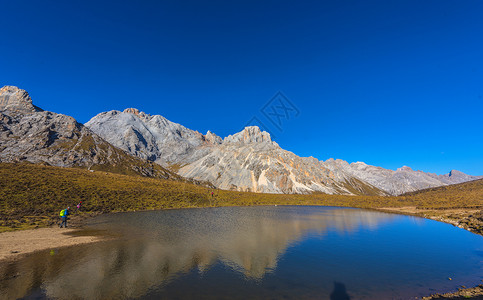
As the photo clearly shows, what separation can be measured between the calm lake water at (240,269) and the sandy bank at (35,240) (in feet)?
7.45

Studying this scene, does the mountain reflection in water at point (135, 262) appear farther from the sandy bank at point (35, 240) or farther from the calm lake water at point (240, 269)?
the sandy bank at point (35, 240)

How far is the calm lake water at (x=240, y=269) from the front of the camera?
17047 millimetres

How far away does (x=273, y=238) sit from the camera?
36.7m

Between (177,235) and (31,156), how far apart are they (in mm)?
218226

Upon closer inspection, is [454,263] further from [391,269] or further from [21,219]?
[21,219]

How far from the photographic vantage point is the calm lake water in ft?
55.9

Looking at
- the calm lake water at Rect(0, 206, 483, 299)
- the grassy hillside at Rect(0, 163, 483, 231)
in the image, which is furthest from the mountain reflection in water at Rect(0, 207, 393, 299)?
the grassy hillside at Rect(0, 163, 483, 231)

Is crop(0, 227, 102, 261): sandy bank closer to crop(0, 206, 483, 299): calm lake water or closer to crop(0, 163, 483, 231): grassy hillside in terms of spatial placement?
crop(0, 206, 483, 299): calm lake water

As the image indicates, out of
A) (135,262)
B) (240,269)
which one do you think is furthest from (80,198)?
(240,269)

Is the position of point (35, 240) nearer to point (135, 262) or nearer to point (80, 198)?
point (135, 262)

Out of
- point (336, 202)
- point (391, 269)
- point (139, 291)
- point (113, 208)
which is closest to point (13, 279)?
point (139, 291)

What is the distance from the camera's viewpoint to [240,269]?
22.0 meters

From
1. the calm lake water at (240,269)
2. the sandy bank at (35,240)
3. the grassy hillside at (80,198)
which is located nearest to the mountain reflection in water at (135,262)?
the calm lake water at (240,269)

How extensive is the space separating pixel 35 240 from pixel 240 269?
91.0ft
